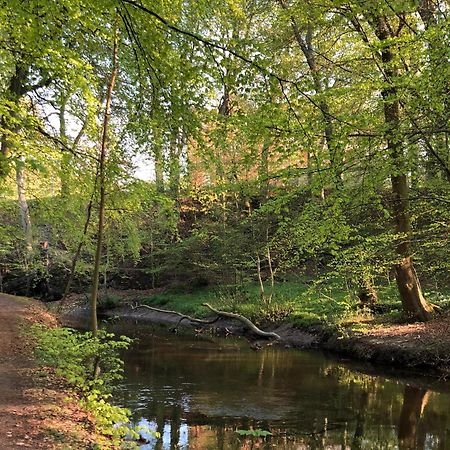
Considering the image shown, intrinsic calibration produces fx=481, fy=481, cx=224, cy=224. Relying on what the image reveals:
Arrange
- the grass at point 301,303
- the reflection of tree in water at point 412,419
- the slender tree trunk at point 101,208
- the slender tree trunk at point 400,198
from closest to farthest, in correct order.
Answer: the reflection of tree in water at point 412,419, the slender tree trunk at point 400,198, the slender tree trunk at point 101,208, the grass at point 301,303

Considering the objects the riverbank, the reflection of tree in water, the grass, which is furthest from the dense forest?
the reflection of tree in water

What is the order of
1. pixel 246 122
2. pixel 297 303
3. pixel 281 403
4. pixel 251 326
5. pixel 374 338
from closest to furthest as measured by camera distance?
pixel 246 122 < pixel 281 403 < pixel 374 338 < pixel 297 303 < pixel 251 326

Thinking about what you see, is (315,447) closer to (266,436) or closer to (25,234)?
(266,436)

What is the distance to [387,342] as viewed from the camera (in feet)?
42.9

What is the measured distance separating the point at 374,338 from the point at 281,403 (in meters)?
5.18

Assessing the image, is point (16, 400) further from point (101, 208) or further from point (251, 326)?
point (251, 326)

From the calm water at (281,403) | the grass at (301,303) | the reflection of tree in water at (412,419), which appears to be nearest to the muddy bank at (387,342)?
the grass at (301,303)

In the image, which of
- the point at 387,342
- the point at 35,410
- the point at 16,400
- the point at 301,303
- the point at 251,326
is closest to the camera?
the point at 35,410

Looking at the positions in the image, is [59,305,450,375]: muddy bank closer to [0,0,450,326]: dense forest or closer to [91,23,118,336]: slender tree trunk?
[0,0,450,326]: dense forest

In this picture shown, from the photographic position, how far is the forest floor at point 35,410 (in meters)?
5.74

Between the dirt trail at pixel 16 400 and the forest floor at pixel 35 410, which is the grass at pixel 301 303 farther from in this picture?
the dirt trail at pixel 16 400

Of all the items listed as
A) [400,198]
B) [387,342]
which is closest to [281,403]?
[387,342]

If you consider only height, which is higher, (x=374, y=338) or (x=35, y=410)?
(x=374, y=338)

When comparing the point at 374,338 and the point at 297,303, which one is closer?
the point at 374,338
